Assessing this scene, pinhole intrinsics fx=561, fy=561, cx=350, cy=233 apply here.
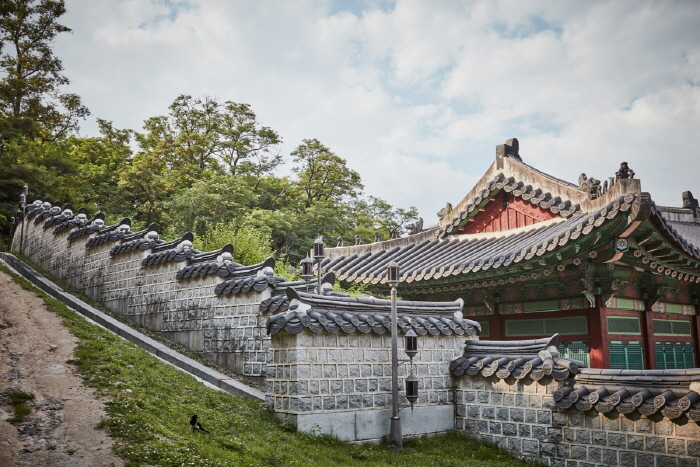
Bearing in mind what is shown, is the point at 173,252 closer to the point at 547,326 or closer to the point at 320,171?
the point at 547,326

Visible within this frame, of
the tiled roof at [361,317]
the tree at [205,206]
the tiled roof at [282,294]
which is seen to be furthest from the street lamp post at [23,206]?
the tiled roof at [361,317]

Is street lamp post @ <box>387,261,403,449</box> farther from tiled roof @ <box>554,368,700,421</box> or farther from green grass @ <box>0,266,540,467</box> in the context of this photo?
tiled roof @ <box>554,368,700,421</box>

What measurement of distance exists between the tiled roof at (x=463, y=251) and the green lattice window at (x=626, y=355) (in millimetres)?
2700

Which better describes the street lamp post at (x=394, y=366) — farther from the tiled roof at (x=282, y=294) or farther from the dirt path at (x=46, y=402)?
the dirt path at (x=46, y=402)

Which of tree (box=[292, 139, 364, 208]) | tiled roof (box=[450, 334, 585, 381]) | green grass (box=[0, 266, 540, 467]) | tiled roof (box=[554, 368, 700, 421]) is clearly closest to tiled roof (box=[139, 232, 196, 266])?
green grass (box=[0, 266, 540, 467])

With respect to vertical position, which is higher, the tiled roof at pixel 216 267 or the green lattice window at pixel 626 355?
the tiled roof at pixel 216 267

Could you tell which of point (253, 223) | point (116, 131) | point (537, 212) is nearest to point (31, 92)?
point (116, 131)

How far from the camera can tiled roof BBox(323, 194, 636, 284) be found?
10.2 meters

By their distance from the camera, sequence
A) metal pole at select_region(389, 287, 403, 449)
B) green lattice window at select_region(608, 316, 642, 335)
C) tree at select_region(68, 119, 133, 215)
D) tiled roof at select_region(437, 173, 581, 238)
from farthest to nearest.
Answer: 1. tree at select_region(68, 119, 133, 215)
2. tiled roof at select_region(437, 173, 581, 238)
3. green lattice window at select_region(608, 316, 642, 335)
4. metal pole at select_region(389, 287, 403, 449)

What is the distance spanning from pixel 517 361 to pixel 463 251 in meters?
5.11

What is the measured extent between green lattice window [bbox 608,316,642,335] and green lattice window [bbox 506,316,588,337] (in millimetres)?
567

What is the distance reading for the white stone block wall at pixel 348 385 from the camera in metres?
8.78

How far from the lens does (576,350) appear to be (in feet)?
38.6

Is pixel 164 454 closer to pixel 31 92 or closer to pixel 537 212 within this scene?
pixel 537 212
